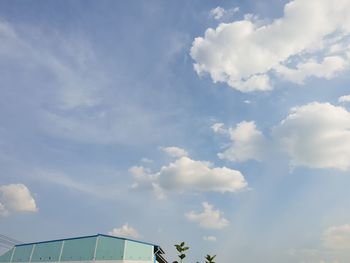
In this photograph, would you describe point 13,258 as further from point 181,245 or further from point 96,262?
point 181,245

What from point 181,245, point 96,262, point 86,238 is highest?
point 181,245

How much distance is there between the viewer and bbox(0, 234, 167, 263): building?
181ft

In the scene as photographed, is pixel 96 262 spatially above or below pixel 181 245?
below

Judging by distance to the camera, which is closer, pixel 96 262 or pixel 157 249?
pixel 96 262

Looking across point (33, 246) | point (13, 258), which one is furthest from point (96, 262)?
point (13, 258)

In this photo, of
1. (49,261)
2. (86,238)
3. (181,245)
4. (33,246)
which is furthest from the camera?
(181,245)

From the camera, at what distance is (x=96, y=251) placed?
56.3 metres

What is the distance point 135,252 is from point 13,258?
33.1 meters

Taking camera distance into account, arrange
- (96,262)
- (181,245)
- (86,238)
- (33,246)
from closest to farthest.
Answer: (96,262)
(86,238)
(33,246)
(181,245)

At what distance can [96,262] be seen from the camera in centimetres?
5528

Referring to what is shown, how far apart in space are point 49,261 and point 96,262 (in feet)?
45.0

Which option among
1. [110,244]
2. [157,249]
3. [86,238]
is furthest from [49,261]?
[157,249]

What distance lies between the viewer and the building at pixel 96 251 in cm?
5503

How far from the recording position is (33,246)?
69.1 m
